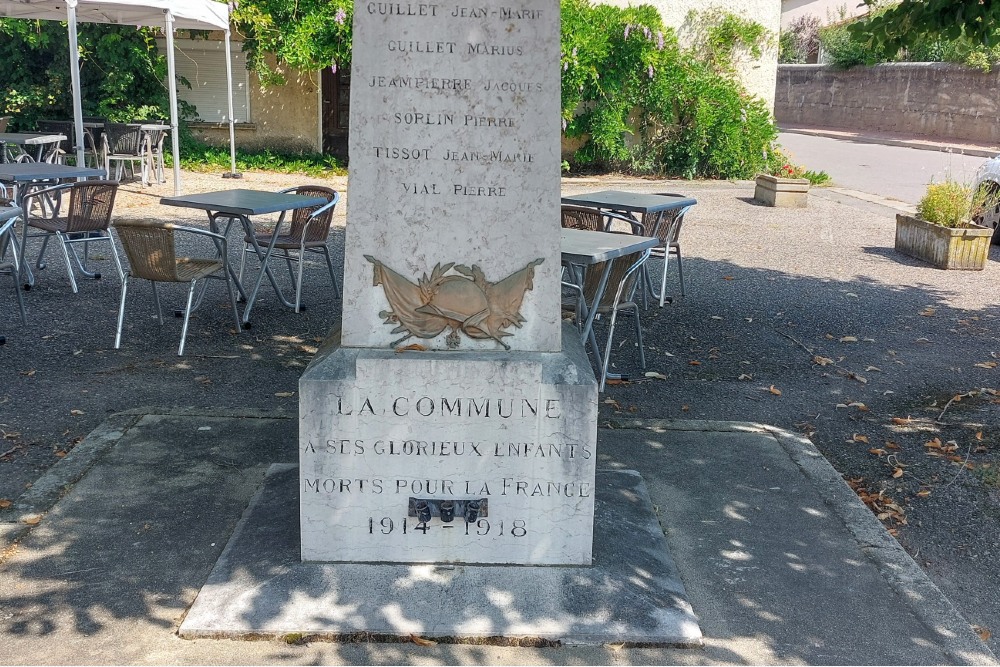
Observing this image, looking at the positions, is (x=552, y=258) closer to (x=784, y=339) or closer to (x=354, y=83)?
(x=354, y=83)

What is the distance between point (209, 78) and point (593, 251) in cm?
1399

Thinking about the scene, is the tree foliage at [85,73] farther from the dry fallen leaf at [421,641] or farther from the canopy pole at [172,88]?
the dry fallen leaf at [421,641]

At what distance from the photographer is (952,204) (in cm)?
986

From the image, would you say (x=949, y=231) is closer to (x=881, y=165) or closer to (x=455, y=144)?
(x=455, y=144)

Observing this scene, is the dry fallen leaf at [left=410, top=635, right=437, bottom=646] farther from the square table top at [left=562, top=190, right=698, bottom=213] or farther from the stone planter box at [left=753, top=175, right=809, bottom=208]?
the stone planter box at [left=753, top=175, right=809, bottom=208]

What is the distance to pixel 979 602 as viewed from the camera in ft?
11.8

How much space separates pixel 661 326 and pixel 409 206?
4.17 meters

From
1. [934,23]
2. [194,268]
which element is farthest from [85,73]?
[934,23]

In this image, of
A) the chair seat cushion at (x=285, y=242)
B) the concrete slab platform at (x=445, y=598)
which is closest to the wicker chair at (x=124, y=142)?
the chair seat cushion at (x=285, y=242)

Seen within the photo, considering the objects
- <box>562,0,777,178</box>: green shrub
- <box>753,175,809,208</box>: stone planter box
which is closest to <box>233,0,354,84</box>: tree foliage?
<box>562,0,777,178</box>: green shrub

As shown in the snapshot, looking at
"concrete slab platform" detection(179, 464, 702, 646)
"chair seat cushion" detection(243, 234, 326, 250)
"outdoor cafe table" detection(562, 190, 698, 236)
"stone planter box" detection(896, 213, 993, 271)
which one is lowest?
"concrete slab platform" detection(179, 464, 702, 646)

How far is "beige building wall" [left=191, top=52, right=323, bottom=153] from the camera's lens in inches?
690

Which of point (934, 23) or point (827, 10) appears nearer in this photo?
point (934, 23)

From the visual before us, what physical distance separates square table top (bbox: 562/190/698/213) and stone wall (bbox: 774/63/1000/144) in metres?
24.1
